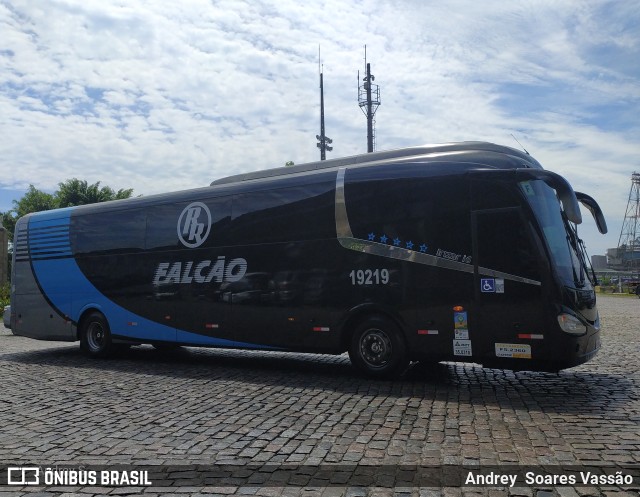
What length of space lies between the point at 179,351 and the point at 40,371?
13.2 ft

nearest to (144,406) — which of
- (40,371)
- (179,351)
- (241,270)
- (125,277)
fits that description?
(241,270)

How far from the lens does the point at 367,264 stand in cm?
924

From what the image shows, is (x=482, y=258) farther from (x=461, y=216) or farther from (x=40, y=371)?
(x=40, y=371)

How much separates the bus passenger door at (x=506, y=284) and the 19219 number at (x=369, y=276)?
1.41 metres

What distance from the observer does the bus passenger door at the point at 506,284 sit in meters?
7.84

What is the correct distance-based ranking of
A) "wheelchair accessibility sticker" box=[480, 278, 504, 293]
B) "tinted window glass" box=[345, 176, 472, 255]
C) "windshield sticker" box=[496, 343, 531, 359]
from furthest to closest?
"tinted window glass" box=[345, 176, 472, 255]
"wheelchair accessibility sticker" box=[480, 278, 504, 293]
"windshield sticker" box=[496, 343, 531, 359]

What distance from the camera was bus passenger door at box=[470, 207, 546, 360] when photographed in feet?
25.7

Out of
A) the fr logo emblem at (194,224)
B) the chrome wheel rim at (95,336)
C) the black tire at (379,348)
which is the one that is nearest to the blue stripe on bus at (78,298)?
the chrome wheel rim at (95,336)

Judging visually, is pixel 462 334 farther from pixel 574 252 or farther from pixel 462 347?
pixel 574 252

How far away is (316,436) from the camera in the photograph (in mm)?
5965

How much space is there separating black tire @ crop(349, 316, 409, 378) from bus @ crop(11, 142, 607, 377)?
0.02m

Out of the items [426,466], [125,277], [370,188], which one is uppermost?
[370,188]

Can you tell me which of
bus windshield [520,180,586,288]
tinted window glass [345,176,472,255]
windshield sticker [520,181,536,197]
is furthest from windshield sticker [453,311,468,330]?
windshield sticker [520,181,536,197]

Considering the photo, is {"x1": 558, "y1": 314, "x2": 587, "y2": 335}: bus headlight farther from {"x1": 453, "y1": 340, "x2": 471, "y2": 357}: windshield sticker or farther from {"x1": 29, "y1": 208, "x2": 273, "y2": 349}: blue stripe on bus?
{"x1": 29, "y1": 208, "x2": 273, "y2": 349}: blue stripe on bus
